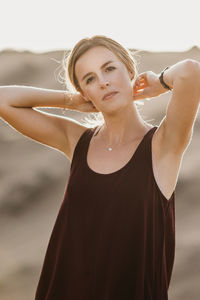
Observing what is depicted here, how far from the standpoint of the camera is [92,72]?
2.18m

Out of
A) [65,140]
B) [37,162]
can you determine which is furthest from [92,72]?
[37,162]

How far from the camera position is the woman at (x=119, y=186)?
1.97 metres

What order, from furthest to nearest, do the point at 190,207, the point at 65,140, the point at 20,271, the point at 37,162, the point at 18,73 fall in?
the point at 18,73
the point at 37,162
the point at 190,207
the point at 20,271
the point at 65,140

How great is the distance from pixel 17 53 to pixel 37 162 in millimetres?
2828

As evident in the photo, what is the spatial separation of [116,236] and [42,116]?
0.63 m

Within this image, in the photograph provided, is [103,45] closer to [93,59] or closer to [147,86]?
[93,59]

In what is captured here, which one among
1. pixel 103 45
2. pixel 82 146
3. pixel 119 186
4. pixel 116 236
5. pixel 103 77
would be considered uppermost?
pixel 103 45

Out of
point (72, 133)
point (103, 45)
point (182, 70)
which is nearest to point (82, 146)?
point (72, 133)

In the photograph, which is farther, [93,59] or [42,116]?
[42,116]

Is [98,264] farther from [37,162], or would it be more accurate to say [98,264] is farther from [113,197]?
[37,162]

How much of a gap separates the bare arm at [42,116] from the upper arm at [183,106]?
0.47 metres

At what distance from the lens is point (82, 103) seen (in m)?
2.39

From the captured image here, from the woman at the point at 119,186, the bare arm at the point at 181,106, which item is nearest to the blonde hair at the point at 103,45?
the woman at the point at 119,186

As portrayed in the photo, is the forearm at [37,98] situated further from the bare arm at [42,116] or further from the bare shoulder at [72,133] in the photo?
the bare shoulder at [72,133]
